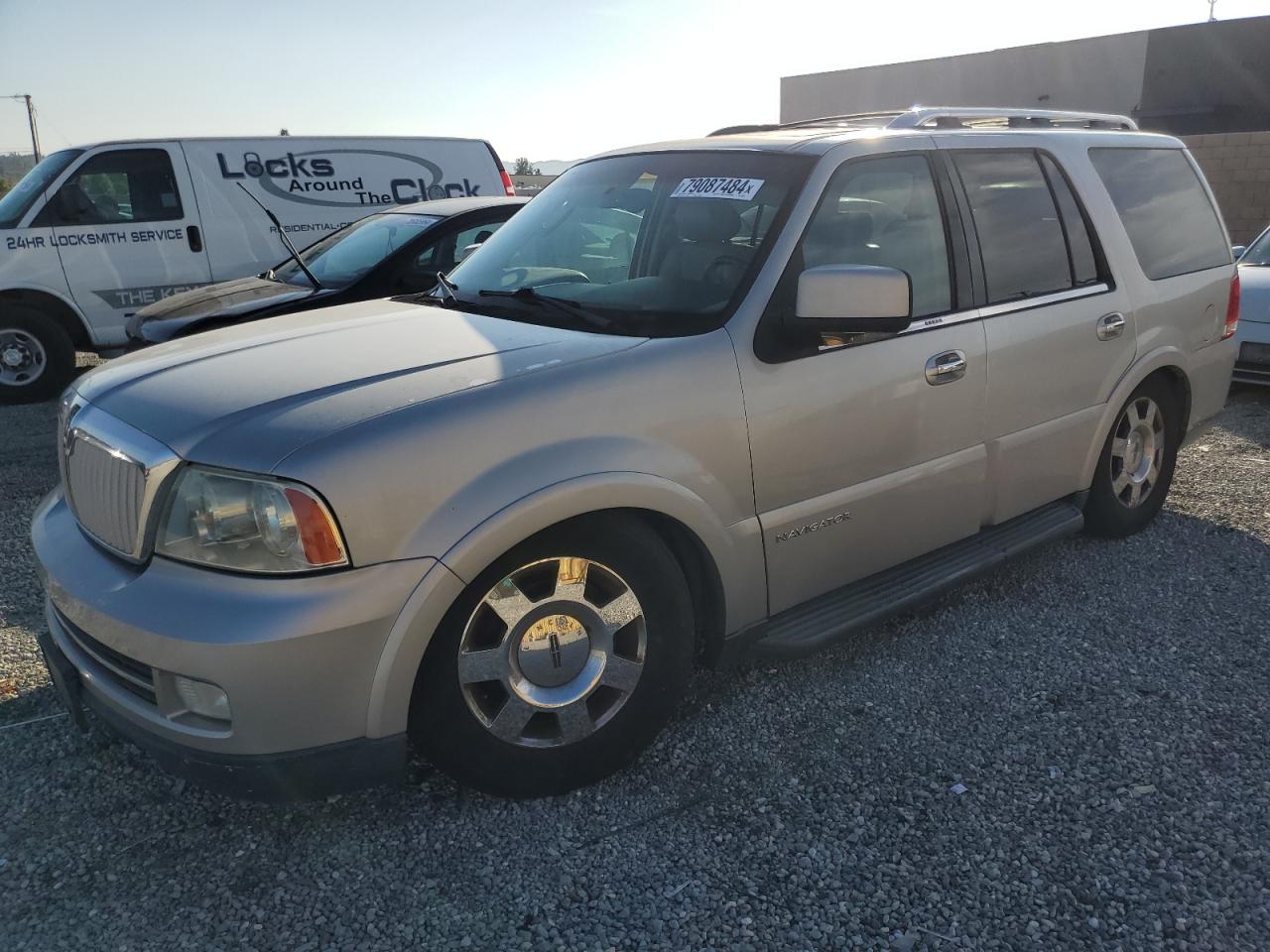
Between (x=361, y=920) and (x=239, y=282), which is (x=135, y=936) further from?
(x=239, y=282)

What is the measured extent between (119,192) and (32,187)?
0.69 meters

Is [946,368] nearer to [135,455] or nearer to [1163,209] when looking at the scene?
[1163,209]

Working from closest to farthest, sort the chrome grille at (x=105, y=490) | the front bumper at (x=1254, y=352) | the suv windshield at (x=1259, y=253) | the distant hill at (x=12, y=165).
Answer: the chrome grille at (x=105, y=490)
the front bumper at (x=1254, y=352)
the suv windshield at (x=1259, y=253)
the distant hill at (x=12, y=165)

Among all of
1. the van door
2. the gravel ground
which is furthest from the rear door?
the van door

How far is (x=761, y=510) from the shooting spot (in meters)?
3.03

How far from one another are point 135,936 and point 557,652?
1189 mm

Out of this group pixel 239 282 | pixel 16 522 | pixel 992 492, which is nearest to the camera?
pixel 992 492

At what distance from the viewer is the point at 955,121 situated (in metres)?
4.11

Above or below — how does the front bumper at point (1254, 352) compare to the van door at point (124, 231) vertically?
below

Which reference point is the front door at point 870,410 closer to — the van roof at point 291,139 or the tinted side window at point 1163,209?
the tinted side window at point 1163,209

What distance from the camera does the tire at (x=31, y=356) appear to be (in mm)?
8453

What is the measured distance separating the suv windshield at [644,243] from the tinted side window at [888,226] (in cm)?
16

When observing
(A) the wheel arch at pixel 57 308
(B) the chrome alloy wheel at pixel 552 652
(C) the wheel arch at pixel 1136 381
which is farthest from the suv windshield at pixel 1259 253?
(A) the wheel arch at pixel 57 308

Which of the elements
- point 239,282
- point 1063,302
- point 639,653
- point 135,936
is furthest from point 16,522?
point 1063,302
